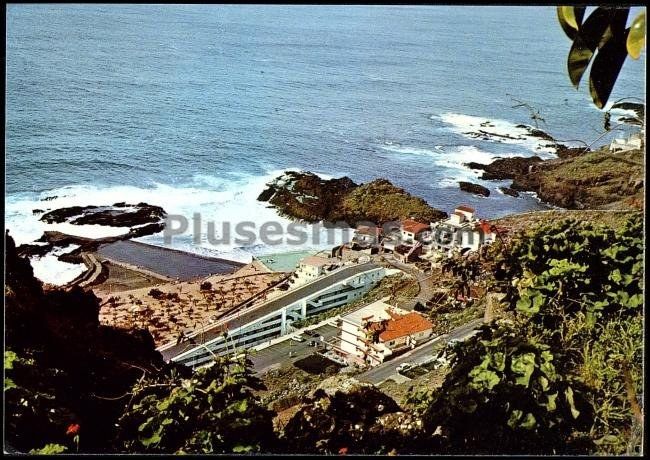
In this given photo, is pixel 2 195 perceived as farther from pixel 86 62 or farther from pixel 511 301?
pixel 511 301

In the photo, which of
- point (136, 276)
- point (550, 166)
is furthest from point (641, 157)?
point (136, 276)

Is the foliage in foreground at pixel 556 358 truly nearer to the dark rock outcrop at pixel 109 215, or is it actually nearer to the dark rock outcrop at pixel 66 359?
the dark rock outcrop at pixel 66 359

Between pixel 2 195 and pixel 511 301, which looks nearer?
pixel 2 195

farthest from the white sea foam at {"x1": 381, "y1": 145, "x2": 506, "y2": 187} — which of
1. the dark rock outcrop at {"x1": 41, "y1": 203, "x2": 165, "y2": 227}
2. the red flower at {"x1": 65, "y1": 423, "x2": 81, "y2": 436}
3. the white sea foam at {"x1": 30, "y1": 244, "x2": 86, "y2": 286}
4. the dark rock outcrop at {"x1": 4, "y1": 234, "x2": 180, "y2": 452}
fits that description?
the red flower at {"x1": 65, "y1": 423, "x2": 81, "y2": 436}

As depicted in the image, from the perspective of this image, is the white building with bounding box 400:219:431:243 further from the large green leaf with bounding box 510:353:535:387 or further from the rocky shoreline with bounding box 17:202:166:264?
the rocky shoreline with bounding box 17:202:166:264

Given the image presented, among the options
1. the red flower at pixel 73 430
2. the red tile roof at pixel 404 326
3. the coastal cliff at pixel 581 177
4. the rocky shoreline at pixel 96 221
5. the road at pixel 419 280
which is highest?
the coastal cliff at pixel 581 177

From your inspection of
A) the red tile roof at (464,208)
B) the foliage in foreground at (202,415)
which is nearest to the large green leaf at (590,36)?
the red tile roof at (464,208)

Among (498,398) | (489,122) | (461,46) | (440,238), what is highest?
(461,46)
